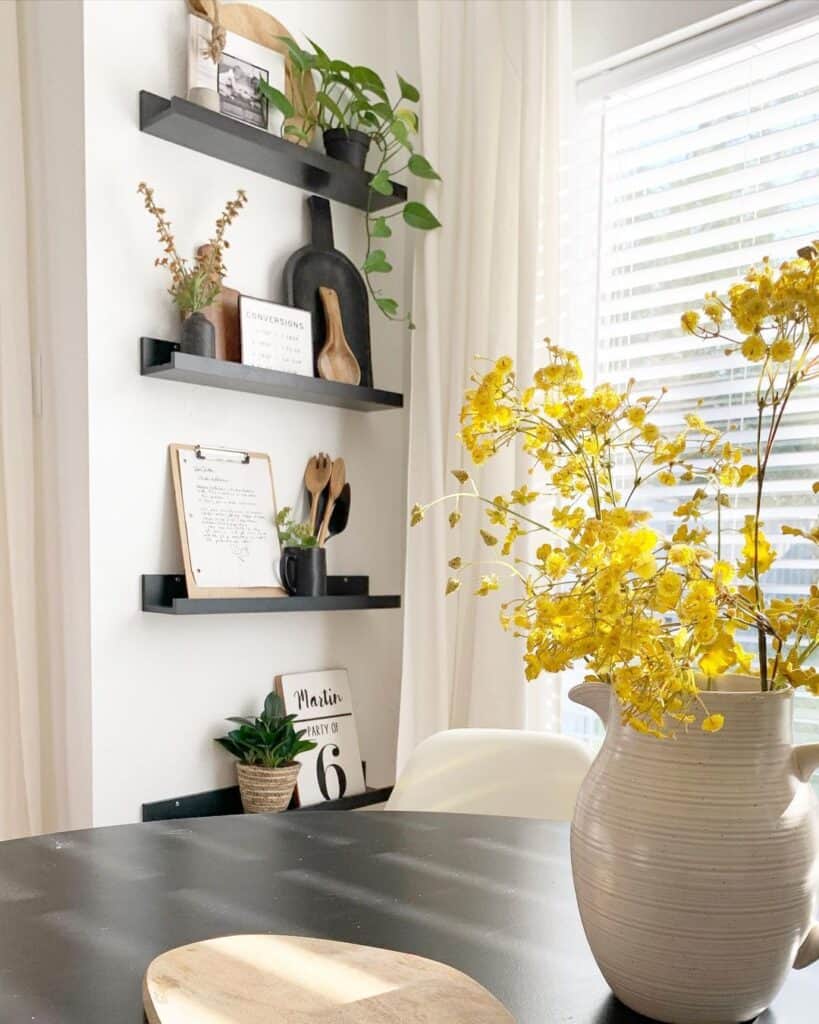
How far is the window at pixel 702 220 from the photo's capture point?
83.4 inches

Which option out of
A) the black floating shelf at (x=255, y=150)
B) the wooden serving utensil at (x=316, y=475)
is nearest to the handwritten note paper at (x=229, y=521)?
the wooden serving utensil at (x=316, y=475)

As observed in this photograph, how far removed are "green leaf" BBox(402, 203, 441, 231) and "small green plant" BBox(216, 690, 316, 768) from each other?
122cm

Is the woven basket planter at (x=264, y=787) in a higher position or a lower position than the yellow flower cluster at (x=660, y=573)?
lower

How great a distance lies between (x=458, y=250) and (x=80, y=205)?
3.06 ft

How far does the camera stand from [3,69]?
83.0 inches

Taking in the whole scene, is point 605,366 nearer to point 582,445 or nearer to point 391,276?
point 391,276

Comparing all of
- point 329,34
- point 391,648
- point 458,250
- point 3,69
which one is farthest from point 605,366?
point 3,69

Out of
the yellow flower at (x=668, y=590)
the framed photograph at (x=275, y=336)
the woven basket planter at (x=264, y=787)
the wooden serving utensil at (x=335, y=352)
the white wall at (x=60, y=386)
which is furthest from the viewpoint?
the wooden serving utensil at (x=335, y=352)

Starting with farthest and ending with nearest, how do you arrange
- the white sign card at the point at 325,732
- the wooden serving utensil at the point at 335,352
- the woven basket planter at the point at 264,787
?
1. the wooden serving utensil at the point at 335,352
2. the white sign card at the point at 325,732
3. the woven basket planter at the point at 264,787

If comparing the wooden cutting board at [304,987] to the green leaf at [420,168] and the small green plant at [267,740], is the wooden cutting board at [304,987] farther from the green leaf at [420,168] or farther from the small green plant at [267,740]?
the green leaf at [420,168]

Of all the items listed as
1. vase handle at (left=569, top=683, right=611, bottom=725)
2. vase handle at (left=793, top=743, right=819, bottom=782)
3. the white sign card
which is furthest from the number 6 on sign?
vase handle at (left=793, top=743, right=819, bottom=782)

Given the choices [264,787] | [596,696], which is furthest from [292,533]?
[596,696]

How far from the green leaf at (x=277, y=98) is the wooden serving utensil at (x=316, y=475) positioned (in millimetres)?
822

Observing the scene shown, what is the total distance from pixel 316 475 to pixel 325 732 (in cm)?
64
